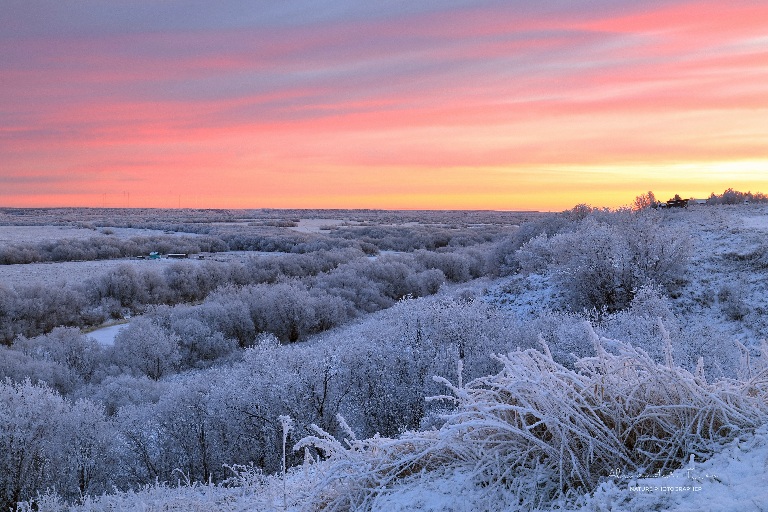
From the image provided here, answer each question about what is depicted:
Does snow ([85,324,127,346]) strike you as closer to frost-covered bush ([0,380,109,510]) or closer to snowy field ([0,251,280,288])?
snowy field ([0,251,280,288])

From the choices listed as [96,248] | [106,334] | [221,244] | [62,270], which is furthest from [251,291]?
[221,244]

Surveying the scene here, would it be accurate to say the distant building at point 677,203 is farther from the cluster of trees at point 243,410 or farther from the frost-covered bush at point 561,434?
the frost-covered bush at point 561,434

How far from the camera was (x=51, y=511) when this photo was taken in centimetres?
1191

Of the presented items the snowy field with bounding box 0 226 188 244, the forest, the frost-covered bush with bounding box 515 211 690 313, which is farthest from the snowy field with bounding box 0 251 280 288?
the frost-covered bush with bounding box 515 211 690 313

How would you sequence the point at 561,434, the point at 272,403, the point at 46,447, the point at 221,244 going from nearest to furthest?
the point at 561,434, the point at 46,447, the point at 272,403, the point at 221,244

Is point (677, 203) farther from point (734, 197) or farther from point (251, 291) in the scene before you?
→ point (251, 291)

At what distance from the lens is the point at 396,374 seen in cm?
2047

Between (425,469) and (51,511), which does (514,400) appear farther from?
(51,511)

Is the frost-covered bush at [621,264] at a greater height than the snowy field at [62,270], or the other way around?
the frost-covered bush at [621,264]

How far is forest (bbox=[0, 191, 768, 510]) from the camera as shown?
8.70ft

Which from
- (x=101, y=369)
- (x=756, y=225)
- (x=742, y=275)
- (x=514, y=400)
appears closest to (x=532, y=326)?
(x=742, y=275)

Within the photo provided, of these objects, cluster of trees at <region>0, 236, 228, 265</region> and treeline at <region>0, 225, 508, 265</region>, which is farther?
treeline at <region>0, 225, 508, 265</region>

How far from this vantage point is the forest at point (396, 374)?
2.65m

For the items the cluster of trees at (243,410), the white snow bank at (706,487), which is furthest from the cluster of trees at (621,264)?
the white snow bank at (706,487)
